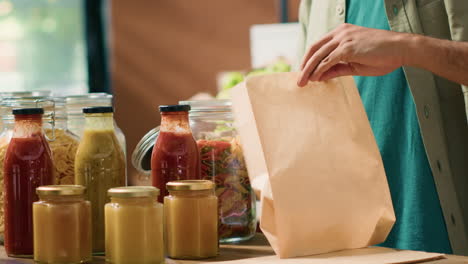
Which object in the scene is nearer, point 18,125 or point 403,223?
point 18,125

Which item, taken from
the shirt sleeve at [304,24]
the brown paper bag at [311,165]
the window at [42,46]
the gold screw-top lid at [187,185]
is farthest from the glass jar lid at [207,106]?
the window at [42,46]

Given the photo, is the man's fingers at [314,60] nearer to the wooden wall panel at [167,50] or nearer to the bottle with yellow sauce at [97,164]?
the bottle with yellow sauce at [97,164]

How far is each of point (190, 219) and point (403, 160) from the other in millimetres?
618

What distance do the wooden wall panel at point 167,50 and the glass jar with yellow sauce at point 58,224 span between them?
3503 millimetres

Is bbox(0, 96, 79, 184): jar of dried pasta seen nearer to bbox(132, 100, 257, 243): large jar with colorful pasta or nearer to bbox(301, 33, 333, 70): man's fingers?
bbox(132, 100, 257, 243): large jar with colorful pasta

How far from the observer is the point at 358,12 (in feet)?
5.09

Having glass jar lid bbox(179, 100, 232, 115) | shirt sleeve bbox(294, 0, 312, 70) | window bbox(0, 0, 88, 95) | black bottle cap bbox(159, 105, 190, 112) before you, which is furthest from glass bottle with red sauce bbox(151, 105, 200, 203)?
window bbox(0, 0, 88, 95)

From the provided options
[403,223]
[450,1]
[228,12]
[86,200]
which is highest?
[228,12]

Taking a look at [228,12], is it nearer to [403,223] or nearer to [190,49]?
[190,49]

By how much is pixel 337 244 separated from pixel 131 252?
332 millimetres

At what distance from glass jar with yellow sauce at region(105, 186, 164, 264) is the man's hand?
35cm

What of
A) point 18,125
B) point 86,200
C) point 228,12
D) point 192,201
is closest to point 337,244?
point 192,201

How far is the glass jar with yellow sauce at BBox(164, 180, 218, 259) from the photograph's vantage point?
3.31ft

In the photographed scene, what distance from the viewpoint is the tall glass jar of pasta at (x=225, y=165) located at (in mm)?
1167
